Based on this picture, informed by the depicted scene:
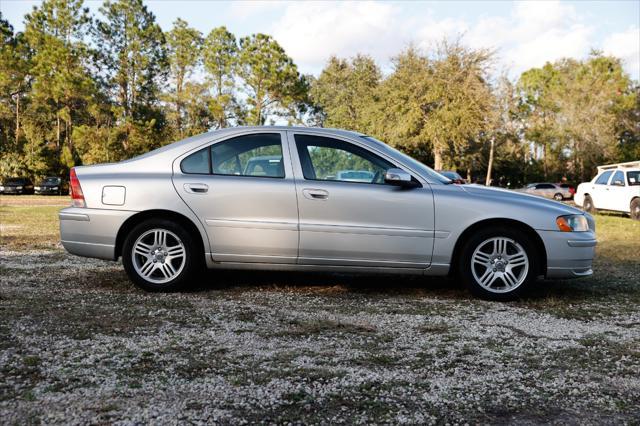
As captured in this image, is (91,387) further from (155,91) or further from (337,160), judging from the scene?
(155,91)

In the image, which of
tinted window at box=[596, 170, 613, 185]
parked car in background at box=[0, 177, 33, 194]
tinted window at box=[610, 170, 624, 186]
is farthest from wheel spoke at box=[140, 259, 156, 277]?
parked car in background at box=[0, 177, 33, 194]

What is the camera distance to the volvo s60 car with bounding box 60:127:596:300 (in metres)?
5.41

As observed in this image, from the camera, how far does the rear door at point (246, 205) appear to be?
546cm

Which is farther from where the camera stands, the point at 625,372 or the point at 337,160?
the point at 337,160

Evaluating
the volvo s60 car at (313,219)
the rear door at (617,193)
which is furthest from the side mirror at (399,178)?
the rear door at (617,193)

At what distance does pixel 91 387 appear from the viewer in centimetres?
300

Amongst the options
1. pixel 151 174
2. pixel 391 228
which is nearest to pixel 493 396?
pixel 391 228

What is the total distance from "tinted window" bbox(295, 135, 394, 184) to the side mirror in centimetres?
14

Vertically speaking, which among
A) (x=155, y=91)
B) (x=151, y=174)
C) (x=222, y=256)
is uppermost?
(x=155, y=91)

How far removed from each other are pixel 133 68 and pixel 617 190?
37974mm

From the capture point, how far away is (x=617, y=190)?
18.3 metres

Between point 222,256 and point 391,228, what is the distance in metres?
Result: 1.58

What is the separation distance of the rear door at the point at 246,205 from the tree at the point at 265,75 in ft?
141

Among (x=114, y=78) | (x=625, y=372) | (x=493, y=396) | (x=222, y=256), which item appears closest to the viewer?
(x=493, y=396)
